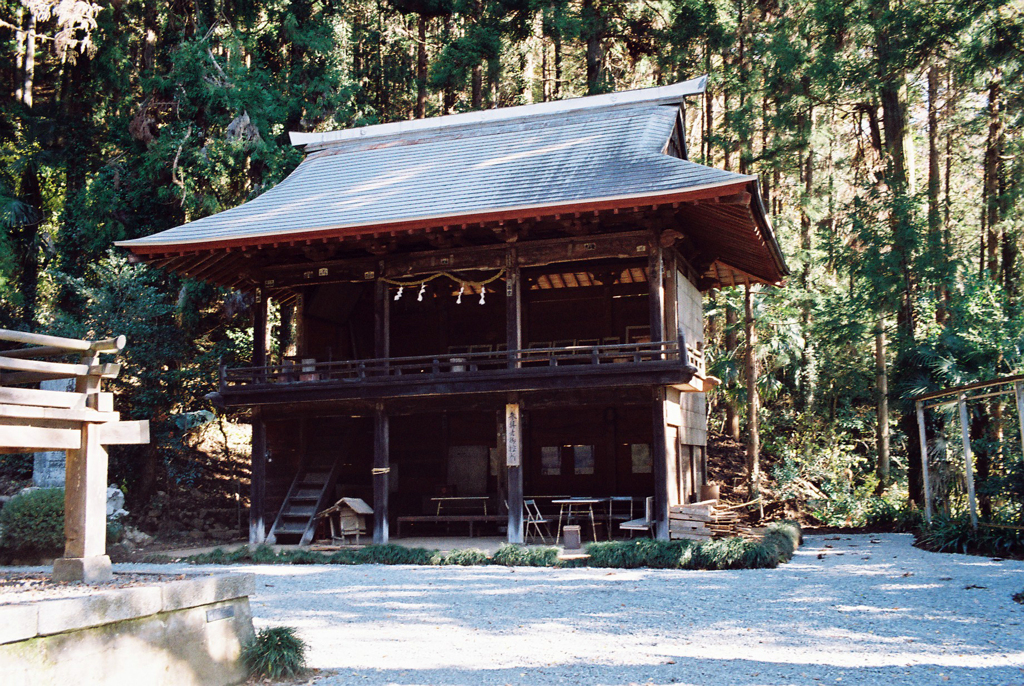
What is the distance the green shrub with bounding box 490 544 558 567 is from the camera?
13.5 m

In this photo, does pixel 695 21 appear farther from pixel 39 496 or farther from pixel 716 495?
pixel 39 496

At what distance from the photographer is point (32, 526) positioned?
15.3 m

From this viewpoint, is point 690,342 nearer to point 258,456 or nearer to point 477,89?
point 258,456

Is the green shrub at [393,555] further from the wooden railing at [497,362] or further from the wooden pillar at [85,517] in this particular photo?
the wooden pillar at [85,517]

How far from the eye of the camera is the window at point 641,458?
60.0ft

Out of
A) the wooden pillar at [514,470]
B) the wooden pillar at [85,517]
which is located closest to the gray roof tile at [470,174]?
the wooden pillar at [514,470]

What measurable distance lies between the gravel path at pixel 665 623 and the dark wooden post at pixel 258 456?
3849mm

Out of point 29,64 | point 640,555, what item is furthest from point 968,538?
point 29,64

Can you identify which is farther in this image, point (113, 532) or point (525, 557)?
point (113, 532)

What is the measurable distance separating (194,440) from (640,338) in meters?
13.3

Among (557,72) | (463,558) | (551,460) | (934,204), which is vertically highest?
(557,72)

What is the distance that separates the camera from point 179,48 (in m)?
23.9

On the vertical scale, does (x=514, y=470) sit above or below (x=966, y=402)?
below

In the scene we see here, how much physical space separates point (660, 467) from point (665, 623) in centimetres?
601
